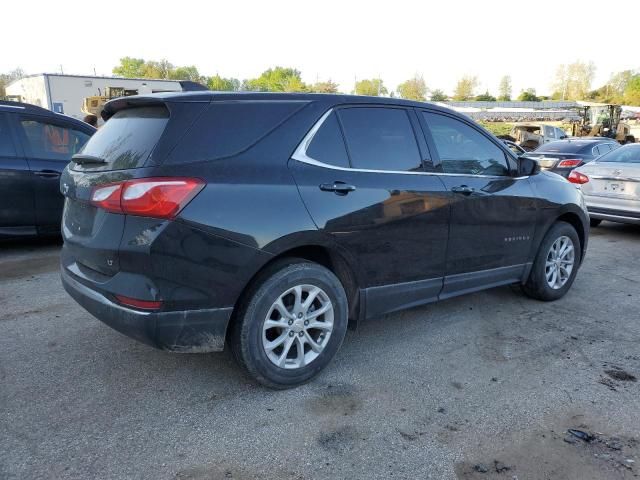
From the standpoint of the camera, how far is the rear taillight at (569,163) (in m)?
11.4

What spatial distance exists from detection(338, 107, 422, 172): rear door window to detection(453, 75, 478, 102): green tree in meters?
105

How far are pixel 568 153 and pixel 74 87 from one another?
96.3 ft

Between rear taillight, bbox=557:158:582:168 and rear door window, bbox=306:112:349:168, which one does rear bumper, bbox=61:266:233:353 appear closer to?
rear door window, bbox=306:112:349:168

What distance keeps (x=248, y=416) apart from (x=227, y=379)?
459 millimetres

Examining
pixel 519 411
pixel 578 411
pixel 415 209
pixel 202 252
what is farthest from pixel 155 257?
pixel 578 411

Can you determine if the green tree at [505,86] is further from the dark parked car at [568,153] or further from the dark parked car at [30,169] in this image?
the dark parked car at [30,169]

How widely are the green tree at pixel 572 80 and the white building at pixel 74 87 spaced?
9584 cm

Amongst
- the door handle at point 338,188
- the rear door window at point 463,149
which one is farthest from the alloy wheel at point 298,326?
the rear door window at point 463,149

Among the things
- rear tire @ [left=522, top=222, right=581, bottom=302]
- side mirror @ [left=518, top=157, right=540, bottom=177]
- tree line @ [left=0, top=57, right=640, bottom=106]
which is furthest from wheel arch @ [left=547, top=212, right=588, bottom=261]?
tree line @ [left=0, top=57, right=640, bottom=106]

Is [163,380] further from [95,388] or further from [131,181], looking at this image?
[131,181]

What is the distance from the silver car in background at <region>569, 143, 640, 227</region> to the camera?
8.01m

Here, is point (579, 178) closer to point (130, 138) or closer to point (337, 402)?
point (337, 402)

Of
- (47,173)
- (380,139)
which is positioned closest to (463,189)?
(380,139)

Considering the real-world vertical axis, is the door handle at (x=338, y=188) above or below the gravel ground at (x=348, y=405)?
above
